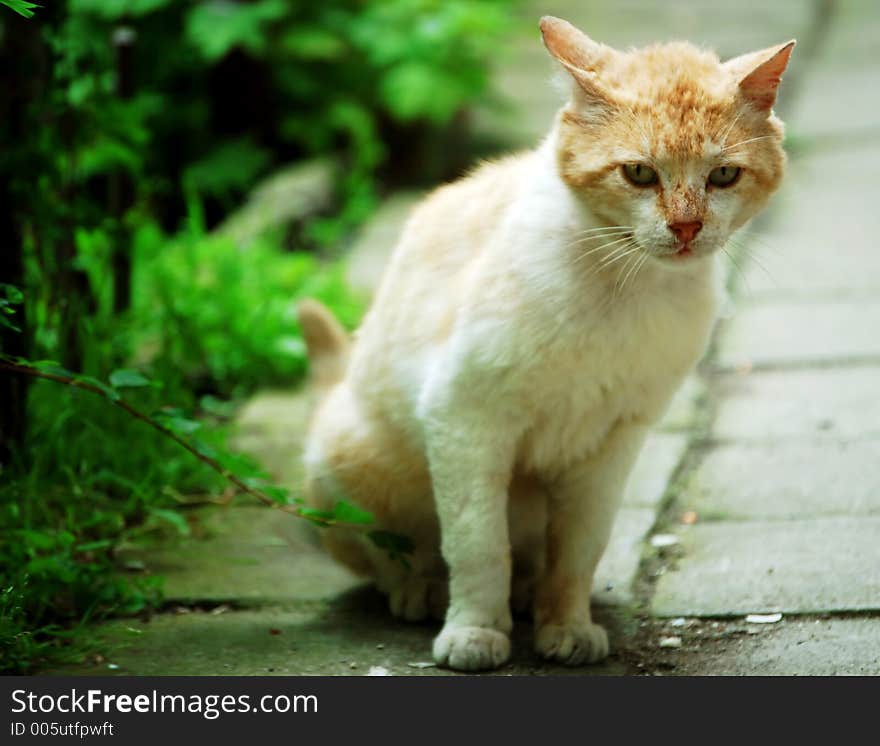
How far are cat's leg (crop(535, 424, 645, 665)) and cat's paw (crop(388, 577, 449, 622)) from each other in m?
0.26

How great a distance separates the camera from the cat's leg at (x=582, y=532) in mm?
2674

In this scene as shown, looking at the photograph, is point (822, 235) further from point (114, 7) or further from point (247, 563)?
point (114, 7)

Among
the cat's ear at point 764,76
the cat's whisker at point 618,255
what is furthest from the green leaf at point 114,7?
the cat's ear at point 764,76

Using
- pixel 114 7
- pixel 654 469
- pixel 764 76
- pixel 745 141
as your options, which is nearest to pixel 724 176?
pixel 745 141

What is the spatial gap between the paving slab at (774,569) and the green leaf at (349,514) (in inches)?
28.0

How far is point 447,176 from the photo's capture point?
6.53m

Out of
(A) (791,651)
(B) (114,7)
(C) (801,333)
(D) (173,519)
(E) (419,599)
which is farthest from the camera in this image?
(B) (114,7)

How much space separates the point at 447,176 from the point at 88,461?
3463 millimetres

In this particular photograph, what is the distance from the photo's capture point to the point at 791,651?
8.42 feet

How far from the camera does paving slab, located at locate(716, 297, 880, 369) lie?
4.19 metres

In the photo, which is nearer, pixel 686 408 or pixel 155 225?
pixel 686 408

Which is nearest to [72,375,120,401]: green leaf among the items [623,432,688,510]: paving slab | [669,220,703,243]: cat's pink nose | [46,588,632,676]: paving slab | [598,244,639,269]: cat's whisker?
[46,588,632,676]: paving slab

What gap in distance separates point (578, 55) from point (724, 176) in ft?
1.24

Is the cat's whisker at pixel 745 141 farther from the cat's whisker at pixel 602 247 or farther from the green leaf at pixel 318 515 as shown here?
the green leaf at pixel 318 515
